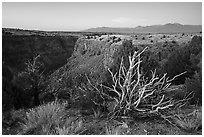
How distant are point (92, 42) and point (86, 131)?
18975 millimetres

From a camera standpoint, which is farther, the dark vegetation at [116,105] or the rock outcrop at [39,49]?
the rock outcrop at [39,49]

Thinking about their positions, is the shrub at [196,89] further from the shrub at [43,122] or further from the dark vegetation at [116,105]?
the shrub at [43,122]

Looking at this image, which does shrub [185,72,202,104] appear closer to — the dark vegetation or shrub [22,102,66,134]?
the dark vegetation

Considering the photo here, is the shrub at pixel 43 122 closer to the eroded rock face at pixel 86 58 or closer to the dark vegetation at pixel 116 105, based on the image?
the dark vegetation at pixel 116 105

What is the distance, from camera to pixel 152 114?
5.14 meters

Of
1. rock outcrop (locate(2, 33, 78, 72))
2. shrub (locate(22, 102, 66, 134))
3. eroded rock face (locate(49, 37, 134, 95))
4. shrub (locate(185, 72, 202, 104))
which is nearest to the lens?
shrub (locate(22, 102, 66, 134))

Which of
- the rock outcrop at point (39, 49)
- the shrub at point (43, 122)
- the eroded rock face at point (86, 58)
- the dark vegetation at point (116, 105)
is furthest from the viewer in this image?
the rock outcrop at point (39, 49)

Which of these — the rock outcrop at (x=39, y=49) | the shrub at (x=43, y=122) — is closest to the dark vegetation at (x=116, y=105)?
the shrub at (x=43, y=122)

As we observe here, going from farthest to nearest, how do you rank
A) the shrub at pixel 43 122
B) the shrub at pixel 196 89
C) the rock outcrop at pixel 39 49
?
the rock outcrop at pixel 39 49, the shrub at pixel 196 89, the shrub at pixel 43 122

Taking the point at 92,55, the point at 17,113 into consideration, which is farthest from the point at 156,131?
the point at 92,55

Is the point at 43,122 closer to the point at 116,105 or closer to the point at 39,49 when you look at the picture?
the point at 116,105

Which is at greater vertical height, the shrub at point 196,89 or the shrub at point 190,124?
the shrub at point 196,89

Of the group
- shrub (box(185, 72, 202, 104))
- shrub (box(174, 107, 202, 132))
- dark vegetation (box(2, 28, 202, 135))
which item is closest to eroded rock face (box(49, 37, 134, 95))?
dark vegetation (box(2, 28, 202, 135))

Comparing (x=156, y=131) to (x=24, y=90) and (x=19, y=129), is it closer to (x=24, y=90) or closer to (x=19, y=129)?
(x=19, y=129)
